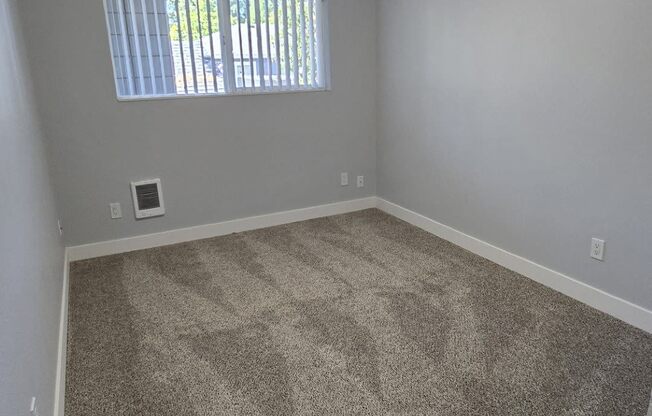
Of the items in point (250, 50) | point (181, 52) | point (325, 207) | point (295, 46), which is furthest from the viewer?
point (325, 207)

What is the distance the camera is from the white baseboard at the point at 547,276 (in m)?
2.25

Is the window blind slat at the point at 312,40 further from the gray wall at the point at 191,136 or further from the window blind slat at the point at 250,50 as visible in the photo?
the window blind slat at the point at 250,50

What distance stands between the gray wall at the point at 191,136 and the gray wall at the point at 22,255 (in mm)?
392

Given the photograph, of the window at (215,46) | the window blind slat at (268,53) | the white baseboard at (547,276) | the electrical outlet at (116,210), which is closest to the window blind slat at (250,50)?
the window at (215,46)

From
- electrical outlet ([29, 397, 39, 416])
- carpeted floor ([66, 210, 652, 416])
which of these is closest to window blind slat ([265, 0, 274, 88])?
carpeted floor ([66, 210, 652, 416])

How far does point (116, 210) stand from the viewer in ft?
10.9

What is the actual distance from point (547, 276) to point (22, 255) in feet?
8.43

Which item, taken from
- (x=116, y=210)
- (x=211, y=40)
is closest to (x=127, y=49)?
(x=211, y=40)

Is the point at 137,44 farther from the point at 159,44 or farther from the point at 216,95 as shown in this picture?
the point at 216,95

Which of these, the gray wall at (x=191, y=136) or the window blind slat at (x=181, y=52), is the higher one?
the window blind slat at (x=181, y=52)

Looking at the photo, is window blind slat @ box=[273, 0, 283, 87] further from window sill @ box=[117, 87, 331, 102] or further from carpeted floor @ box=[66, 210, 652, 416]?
carpeted floor @ box=[66, 210, 652, 416]

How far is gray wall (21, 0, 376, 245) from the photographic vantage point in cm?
299

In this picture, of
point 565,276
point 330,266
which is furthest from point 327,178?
point 565,276

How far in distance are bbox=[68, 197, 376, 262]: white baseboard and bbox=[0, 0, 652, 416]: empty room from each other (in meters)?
0.02
